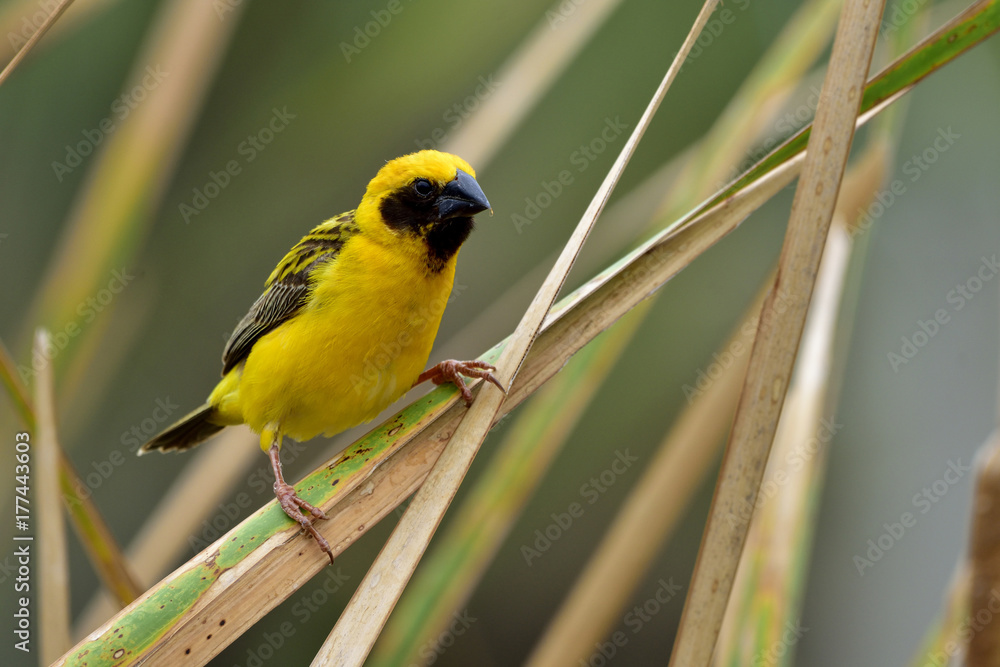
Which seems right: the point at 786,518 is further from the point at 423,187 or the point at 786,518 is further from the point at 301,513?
the point at 423,187

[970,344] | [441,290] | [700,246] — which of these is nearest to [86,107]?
[441,290]

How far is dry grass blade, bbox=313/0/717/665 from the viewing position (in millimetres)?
1350

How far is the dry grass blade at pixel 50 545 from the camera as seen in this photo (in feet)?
5.90

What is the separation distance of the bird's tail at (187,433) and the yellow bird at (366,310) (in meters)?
0.39

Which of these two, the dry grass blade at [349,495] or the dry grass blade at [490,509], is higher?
the dry grass blade at [349,495]

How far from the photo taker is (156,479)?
4219 millimetres

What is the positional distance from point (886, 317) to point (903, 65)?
235cm

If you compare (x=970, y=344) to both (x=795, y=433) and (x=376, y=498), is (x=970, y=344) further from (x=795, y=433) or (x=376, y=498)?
(x=376, y=498)

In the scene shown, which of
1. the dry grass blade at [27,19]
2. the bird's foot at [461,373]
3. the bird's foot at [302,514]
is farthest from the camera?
the dry grass blade at [27,19]

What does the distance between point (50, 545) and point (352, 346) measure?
0.95 meters

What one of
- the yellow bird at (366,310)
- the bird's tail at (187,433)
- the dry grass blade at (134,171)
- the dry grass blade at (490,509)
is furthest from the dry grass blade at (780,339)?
the bird's tail at (187,433)

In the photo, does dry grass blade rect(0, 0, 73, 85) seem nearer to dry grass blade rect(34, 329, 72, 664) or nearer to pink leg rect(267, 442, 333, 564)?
dry grass blade rect(34, 329, 72, 664)

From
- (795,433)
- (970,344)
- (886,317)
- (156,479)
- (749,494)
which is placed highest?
(156,479)

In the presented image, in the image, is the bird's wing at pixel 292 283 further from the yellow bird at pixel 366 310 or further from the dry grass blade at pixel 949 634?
the dry grass blade at pixel 949 634
